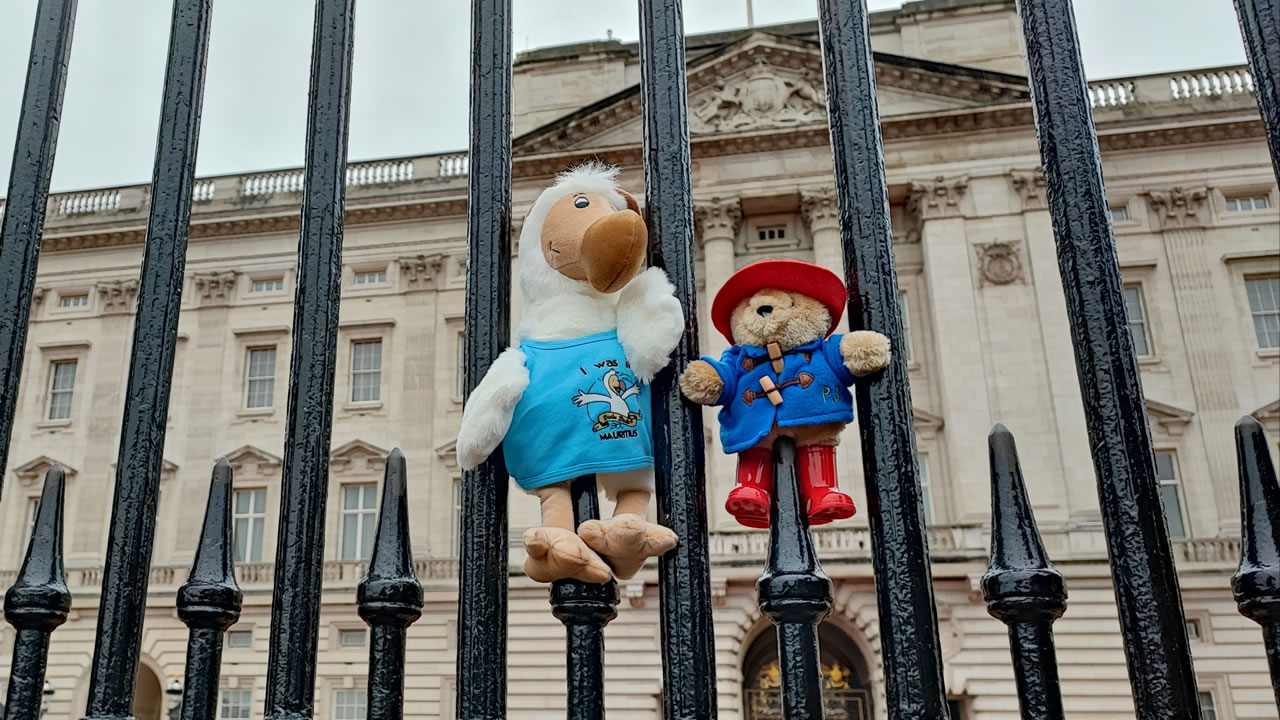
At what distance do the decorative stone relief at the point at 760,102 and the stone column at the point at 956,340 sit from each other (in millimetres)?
3065

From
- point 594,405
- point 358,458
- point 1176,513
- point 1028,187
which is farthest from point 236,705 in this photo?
point 594,405

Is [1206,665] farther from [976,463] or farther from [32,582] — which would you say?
[32,582]

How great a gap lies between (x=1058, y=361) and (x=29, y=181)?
19047mm

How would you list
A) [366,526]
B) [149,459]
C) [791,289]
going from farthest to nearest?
1. [366,526]
2. [791,289]
3. [149,459]

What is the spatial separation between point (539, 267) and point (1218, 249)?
21.0 metres

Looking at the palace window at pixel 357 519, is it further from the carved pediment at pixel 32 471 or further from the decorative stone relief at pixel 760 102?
the decorative stone relief at pixel 760 102

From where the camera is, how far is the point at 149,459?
5.05ft

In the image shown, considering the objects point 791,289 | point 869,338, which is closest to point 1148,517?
point 869,338

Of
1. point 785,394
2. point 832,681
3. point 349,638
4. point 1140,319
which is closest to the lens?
point 785,394

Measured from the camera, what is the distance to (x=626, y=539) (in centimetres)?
134

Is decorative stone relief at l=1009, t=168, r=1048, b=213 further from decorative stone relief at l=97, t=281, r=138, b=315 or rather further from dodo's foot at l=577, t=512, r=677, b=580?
dodo's foot at l=577, t=512, r=677, b=580

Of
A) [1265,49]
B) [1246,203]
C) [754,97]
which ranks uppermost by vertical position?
[754,97]

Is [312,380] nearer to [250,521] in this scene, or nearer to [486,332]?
[486,332]

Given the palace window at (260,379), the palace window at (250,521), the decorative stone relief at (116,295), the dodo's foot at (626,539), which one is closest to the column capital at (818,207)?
the palace window at (260,379)
